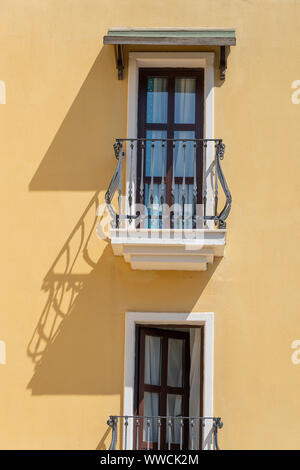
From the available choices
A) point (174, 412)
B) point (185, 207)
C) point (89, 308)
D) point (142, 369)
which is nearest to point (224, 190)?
point (185, 207)

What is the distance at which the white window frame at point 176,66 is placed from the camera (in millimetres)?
12891

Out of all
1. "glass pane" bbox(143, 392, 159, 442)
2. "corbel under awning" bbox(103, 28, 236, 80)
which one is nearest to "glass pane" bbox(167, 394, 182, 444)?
"glass pane" bbox(143, 392, 159, 442)

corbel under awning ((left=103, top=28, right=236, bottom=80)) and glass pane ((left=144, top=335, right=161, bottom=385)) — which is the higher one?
corbel under awning ((left=103, top=28, right=236, bottom=80))

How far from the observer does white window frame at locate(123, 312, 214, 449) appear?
12.2 meters

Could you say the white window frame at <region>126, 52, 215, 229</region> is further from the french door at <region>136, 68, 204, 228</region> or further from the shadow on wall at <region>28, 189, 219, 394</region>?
the shadow on wall at <region>28, 189, 219, 394</region>

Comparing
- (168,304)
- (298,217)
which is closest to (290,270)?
(298,217)

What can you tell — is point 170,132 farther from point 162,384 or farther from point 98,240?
point 162,384

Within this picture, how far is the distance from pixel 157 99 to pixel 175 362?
324 cm

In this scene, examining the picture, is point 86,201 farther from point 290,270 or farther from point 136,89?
point 290,270

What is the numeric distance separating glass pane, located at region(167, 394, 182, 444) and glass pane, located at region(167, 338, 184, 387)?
0.53ft

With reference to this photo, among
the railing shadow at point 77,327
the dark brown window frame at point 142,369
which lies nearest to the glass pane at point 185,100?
the railing shadow at point 77,327

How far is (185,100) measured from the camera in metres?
13.4

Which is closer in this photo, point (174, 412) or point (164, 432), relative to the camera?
point (164, 432)

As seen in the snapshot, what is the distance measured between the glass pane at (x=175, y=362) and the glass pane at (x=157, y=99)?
8.97 ft
